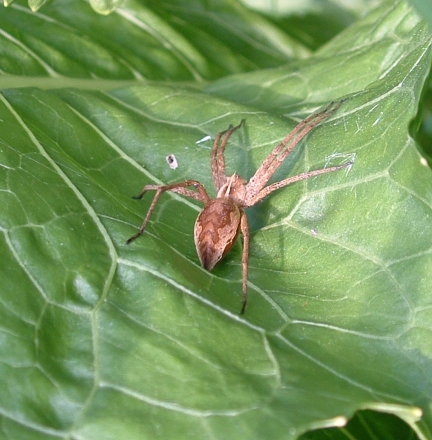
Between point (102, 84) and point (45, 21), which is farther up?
point (45, 21)

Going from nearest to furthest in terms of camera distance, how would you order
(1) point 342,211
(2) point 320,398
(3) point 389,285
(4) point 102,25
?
1. (2) point 320,398
2. (3) point 389,285
3. (1) point 342,211
4. (4) point 102,25

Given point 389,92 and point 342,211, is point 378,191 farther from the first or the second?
point 389,92

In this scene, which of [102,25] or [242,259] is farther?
[102,25]

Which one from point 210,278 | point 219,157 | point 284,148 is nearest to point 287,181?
point 284,148

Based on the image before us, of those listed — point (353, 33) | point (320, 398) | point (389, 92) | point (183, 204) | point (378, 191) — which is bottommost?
point (320, 398)

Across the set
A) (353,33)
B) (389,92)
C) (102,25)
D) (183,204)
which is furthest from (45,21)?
(389,92)

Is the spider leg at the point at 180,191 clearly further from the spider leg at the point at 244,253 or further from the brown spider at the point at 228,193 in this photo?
the spider leg at the point at 244,253

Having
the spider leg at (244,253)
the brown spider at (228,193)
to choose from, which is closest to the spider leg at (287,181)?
the brown spider at (228,193)
